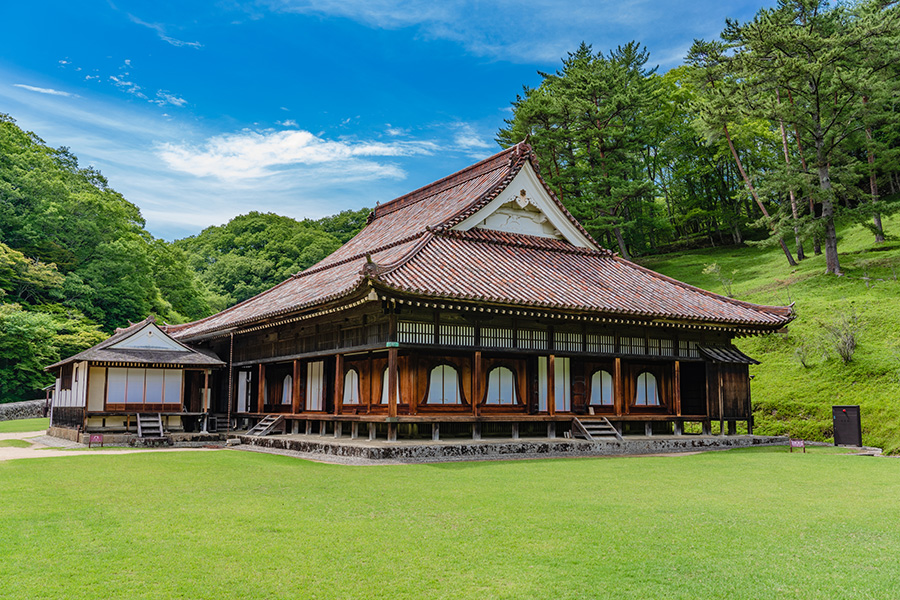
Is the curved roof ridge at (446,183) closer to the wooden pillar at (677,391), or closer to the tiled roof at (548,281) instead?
the tiled roof at (548,281)

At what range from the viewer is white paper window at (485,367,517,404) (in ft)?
65.2

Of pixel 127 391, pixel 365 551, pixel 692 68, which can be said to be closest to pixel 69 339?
pixel 127 391

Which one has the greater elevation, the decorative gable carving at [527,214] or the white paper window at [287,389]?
the decorative gable carving at [527,214]

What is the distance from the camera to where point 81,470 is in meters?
13.0

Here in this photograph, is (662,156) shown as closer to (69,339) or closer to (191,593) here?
(69,339)

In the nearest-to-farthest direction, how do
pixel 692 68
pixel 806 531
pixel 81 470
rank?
1. pixel 806 531
2. pixel 81 470
3. pixel 692 68

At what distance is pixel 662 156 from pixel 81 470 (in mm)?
52270

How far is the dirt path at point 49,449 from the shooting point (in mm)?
17594

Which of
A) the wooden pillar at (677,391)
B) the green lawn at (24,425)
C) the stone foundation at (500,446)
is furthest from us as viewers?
the green lawn at (24,425)

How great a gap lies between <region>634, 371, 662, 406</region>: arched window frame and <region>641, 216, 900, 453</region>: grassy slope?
5520 mm

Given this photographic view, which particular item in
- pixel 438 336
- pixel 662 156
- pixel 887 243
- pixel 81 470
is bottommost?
pixel 81 470

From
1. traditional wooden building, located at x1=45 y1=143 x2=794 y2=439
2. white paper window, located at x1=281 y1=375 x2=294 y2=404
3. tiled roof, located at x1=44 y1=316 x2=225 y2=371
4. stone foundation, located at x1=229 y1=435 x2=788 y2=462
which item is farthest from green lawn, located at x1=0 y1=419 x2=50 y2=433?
stone foundation, located at x1=229 y1=435 x2=788 y2=462

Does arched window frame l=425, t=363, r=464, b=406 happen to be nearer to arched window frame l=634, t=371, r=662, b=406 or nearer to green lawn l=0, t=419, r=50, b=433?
arched window frame l=634, t=371, r=662, b=406

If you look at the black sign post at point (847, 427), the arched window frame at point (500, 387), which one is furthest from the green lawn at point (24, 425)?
the black sign post at point (847, 427)
